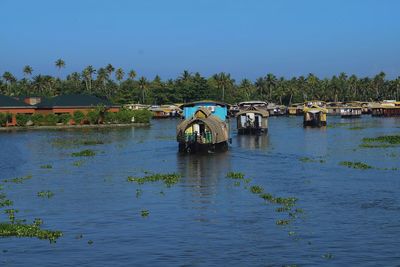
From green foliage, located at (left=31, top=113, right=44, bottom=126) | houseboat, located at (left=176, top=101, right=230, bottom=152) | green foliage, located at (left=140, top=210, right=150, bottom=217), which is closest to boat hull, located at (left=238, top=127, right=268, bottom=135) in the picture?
houseboat, located at (left=176, top=101, right=230, bottom=152)

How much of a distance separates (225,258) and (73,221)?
9549mm

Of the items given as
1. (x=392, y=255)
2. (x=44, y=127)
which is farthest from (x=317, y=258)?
(x=44, y=127)

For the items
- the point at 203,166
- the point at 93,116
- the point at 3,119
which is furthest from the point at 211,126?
the point at 3,119

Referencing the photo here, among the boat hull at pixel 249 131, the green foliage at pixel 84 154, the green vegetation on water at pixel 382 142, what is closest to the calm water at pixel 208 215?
the green foliage at pixel 84 154

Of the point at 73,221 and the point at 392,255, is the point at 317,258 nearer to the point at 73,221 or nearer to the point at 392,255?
the point at 392,255

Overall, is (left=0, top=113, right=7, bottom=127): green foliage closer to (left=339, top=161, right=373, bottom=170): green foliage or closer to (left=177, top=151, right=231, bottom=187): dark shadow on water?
(left=177, top=151, right=231, bottom=187): dark shadow on water

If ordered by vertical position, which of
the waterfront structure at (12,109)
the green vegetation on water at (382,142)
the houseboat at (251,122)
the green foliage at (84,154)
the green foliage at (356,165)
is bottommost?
the green foliage at (356,165)

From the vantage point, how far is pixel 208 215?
1215 inches

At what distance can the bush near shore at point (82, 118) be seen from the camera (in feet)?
430

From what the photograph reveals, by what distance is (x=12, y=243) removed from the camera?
82.8 feet

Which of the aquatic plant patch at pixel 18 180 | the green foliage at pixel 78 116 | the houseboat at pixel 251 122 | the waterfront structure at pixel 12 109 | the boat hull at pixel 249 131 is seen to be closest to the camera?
the aquatic plant patch at pixel 18 180

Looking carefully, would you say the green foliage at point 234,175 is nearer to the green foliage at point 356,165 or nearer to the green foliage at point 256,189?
the green foliage at point 256,189

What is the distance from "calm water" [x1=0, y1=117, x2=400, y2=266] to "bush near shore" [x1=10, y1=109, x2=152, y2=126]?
244ft

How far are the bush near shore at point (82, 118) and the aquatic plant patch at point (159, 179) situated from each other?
291ft
